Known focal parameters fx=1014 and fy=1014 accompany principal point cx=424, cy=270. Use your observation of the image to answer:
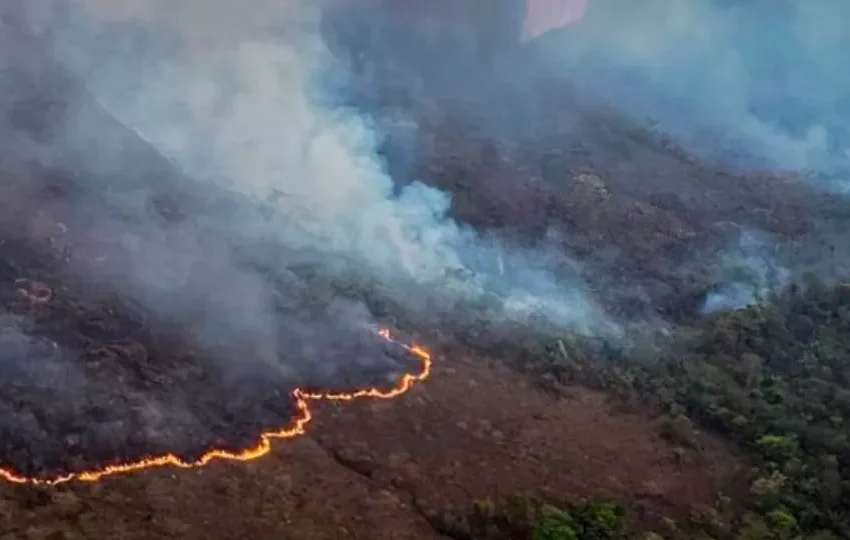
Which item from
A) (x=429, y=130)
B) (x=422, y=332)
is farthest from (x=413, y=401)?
(x=429, y=130)

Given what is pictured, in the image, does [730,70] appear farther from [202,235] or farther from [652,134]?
[202,235]

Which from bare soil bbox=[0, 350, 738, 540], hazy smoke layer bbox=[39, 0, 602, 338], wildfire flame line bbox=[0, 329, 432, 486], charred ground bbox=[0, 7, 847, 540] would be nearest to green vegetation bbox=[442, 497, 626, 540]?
charred ground bbox=[0, 7, 847, 540]

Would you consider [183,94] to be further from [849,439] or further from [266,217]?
[849,439]

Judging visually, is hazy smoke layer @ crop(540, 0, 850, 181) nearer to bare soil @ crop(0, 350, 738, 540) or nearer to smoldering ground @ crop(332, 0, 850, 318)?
smoldering ground @ crop(332, 0, 850, 318)

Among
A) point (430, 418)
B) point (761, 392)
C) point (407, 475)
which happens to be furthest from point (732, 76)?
point (407, 475)

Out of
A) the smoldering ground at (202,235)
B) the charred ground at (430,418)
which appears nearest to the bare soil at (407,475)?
the charred ground at (430,418)

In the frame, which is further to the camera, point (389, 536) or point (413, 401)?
point (413, 401)
